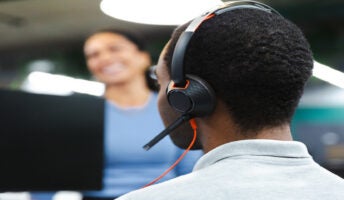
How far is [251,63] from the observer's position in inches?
30.1

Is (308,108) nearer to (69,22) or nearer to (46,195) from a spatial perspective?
(69,22)

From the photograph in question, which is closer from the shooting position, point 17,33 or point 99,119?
point 99,119

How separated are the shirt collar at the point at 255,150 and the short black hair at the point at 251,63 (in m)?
0.05

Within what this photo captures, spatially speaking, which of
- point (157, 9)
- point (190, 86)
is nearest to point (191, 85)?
point (190, 86)

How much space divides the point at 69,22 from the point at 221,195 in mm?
6310

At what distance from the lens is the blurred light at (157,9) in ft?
4.46

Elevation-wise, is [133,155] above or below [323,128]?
above

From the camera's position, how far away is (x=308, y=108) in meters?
9.49

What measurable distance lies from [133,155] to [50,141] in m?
0.32

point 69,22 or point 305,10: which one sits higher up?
point 305,10

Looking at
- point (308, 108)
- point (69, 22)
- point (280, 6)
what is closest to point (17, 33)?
point (69, 22)

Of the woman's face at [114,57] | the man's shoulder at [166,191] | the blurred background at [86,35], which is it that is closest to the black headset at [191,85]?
the man's shoulder at [166,191]

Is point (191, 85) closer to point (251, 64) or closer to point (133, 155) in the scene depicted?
point (251, 64)

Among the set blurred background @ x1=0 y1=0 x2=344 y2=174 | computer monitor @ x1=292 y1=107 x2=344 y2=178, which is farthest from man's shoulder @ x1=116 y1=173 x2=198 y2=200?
computer monitor @ x1=292 y1=107 x2=344 y2=178
